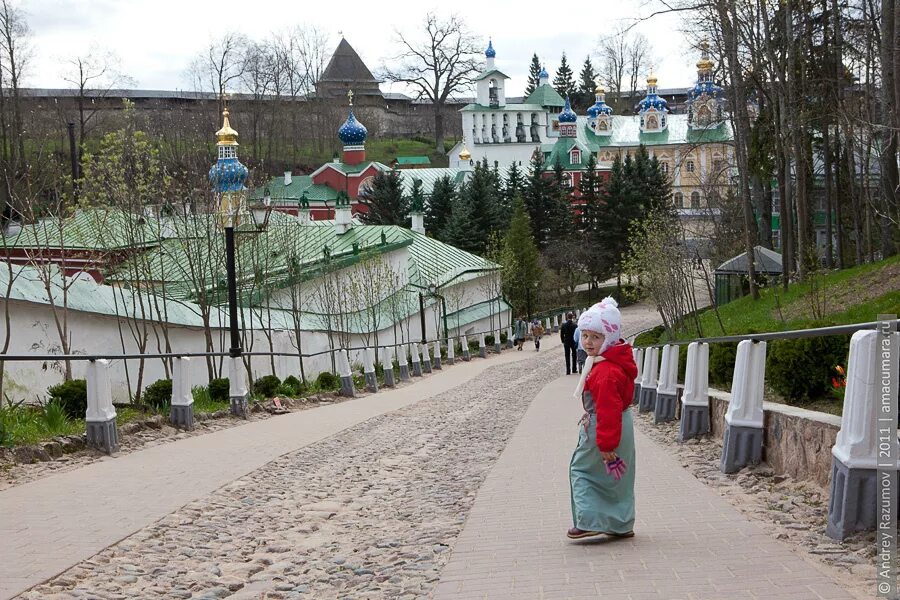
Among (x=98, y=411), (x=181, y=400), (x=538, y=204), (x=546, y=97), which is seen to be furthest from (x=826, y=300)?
(x=546, y=97)

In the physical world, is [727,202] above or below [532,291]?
above

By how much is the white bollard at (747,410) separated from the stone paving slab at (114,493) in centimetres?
434

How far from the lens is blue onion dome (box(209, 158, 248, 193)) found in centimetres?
2572

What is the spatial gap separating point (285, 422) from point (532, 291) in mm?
51807

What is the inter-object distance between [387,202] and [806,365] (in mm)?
67473

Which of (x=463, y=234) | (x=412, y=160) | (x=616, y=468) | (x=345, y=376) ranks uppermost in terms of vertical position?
(x=412, y=160)

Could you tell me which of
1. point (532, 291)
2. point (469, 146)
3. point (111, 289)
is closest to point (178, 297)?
point (111, 289)

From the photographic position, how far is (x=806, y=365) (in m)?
9.91

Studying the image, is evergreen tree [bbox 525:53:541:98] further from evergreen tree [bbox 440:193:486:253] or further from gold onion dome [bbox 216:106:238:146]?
gold onion dome [bbox 216:106:238:146]

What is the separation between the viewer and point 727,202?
5303cm

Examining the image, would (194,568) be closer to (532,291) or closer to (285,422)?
(285,422)

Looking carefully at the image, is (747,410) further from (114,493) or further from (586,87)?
(586,87)

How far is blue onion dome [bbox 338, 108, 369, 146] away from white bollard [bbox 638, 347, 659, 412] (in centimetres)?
6961

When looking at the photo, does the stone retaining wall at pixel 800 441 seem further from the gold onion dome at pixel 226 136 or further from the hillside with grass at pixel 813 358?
the gold onion dome at pixel 226 136
